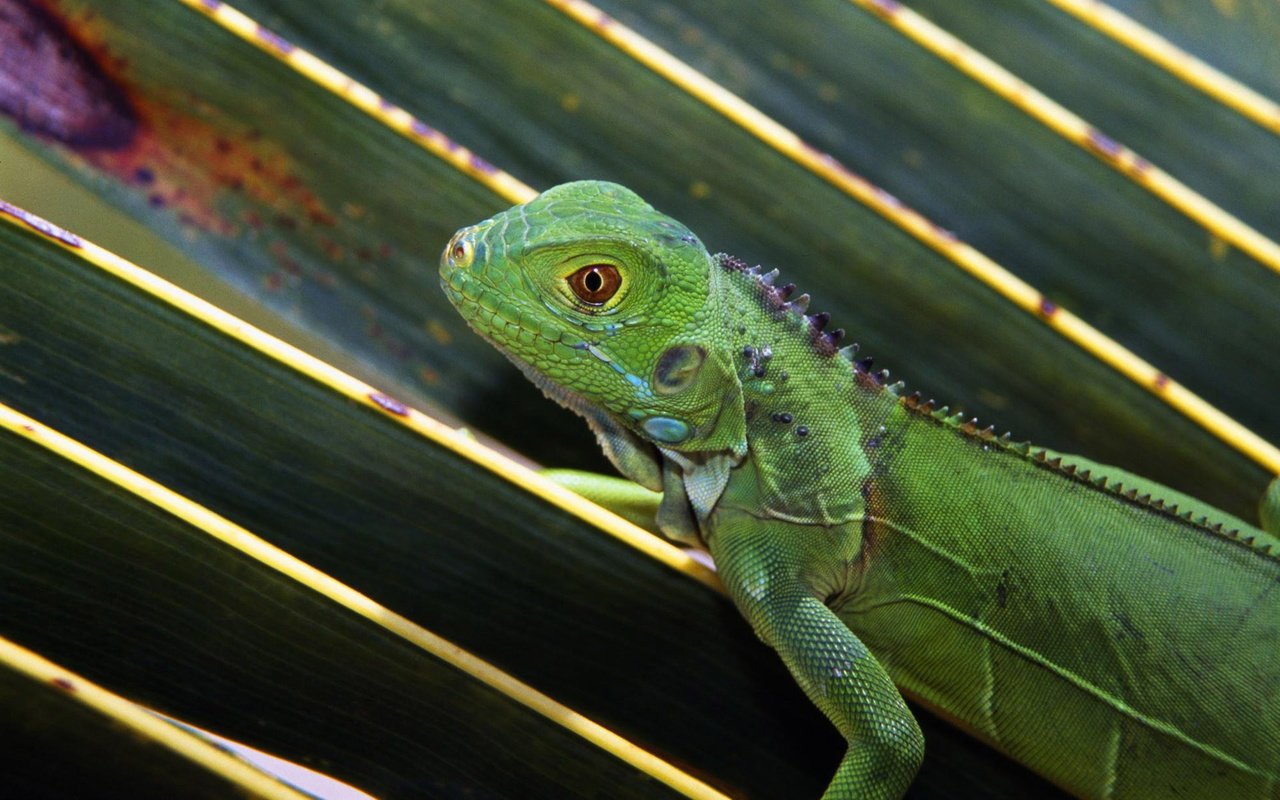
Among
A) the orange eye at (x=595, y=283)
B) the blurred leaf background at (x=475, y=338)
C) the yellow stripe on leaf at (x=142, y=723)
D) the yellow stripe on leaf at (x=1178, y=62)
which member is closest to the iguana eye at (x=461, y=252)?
the orange eye at (x=595, y=283)

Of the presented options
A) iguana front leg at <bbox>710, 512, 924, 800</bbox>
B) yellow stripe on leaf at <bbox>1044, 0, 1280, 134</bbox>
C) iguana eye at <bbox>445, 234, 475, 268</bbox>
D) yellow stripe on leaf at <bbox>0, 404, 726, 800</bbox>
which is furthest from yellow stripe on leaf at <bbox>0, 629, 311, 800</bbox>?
yellow stripe on leaf at <bbox>1044, 0, 1280, 134</bbox>

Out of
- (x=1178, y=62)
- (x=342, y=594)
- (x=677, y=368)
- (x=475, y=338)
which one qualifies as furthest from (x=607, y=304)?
(x=1178, y=62)

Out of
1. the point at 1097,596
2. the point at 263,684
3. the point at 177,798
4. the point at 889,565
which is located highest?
the point at 1097,596

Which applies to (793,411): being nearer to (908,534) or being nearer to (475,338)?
(908,534)

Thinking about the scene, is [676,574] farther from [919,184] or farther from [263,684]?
[919,184]

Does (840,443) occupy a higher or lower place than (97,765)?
higher

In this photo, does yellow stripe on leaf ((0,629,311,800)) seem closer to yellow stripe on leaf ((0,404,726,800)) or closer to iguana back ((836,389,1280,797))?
yellow stripe on leaf ((0,404,726,800))

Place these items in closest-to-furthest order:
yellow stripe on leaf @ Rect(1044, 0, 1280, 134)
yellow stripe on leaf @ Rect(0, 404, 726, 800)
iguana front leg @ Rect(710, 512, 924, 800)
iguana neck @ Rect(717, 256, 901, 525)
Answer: yellow stripe on leaf @ Rect(0, 404, 726, 800) < iguana front leg @ Rect(710, 512, 924, 800) < iguana neck @ Rect(717, 256, 901, 525) < yellow stripe on leaf @ Rect(1044, 0, 1280, 134)

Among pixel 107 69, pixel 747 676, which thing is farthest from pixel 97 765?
pixel 107 69
